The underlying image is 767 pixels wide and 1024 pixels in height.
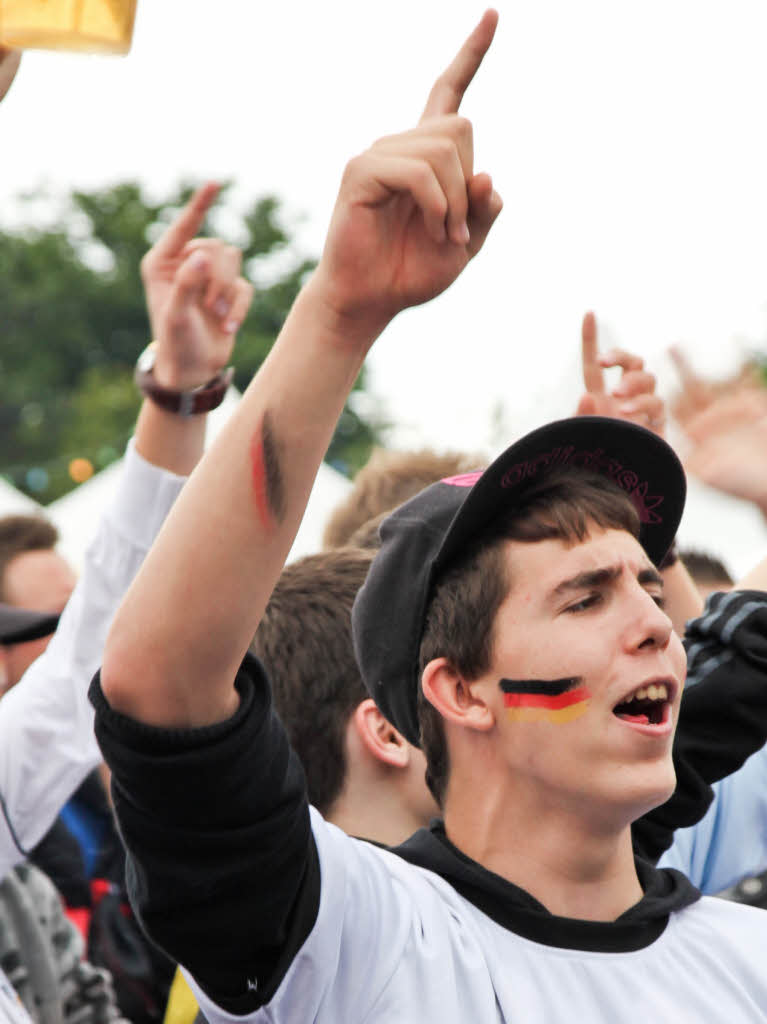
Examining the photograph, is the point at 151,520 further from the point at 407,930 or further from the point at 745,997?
the point at 745,997

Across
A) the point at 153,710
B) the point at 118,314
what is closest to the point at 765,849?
the point at 153,710

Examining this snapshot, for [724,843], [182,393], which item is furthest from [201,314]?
[724,843]

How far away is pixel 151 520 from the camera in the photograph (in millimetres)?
2844

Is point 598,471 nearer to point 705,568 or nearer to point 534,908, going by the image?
point 534,908

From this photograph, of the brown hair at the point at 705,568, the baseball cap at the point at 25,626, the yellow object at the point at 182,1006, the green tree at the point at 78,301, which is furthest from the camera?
the green tree at the point at 78,301

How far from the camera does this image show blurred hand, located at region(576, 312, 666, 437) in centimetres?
273

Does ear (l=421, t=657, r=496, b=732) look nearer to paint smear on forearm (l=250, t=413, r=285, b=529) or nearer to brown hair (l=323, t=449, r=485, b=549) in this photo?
paint smear on forearm (l=250, t=413, r=285, b=529)

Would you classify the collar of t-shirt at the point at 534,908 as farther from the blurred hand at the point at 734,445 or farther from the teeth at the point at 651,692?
the blurred hand at the point at 734,445

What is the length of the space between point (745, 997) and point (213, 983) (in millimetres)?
710

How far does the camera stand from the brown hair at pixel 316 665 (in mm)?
2506

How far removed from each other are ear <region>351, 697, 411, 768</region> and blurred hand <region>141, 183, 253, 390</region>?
0.74m

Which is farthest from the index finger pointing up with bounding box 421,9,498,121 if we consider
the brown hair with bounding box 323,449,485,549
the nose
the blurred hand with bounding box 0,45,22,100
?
the brown hair with bounding box 323,449,485,549

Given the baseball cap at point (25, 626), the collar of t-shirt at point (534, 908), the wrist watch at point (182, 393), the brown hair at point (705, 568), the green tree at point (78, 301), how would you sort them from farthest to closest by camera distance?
the green tree at point (78, 301) < the brown hair at point (705, 568) < the baseball cap at point (25, 626) < the wrist watch at point (182, 393) < the collar of t-shirt at point (534, 908)

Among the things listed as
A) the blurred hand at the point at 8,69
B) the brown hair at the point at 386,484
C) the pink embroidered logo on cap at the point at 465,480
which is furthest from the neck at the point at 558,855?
the brown hair at the point at 386,484
